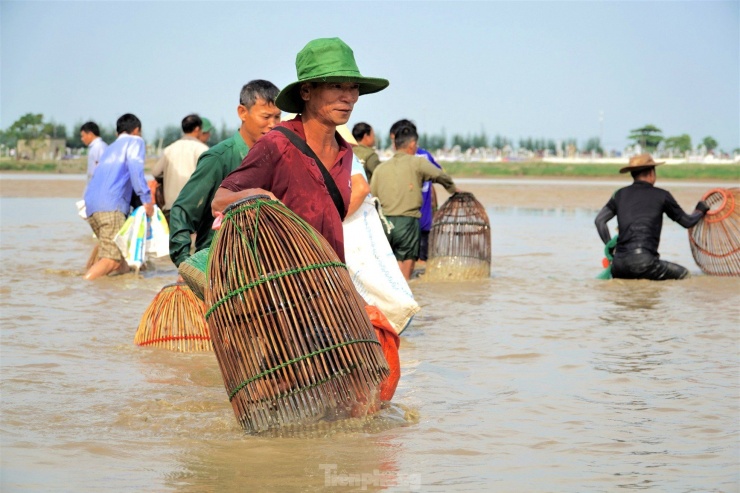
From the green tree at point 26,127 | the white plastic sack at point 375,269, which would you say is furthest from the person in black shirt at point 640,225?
the green tree at point 26,127

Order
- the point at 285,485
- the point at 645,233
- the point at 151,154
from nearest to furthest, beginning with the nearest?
the point at 285,485
the point at 645,233
the point at 151,154

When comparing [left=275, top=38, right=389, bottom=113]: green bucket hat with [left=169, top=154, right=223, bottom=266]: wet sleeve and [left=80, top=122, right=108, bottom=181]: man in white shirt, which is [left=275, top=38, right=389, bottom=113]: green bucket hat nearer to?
[left=169, top=154, right=223, bottom=266]: wet sleeve

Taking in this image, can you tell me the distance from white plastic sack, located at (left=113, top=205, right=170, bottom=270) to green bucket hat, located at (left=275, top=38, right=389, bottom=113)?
6.52m

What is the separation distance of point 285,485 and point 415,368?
263 centimetres

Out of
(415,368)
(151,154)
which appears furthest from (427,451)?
(151,154)

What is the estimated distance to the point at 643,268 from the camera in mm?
11039

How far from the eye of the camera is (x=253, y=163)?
4.54 m

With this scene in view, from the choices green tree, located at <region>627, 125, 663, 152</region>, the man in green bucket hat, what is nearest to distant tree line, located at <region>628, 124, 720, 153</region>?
green tree, located at <region>627, 125, 663, 152</region>

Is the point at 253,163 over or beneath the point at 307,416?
over

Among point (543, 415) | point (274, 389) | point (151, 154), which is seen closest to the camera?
point (274, 389)

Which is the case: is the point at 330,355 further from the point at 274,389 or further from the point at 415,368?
the point at 415,368

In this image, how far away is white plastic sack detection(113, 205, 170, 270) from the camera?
10.9m

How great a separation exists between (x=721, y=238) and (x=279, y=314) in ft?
27.9

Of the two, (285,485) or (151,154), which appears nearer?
(285,485)
